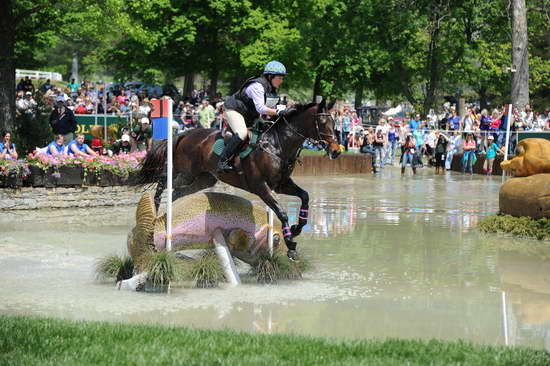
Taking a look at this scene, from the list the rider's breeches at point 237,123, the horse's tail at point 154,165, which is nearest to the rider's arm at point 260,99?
the rider's breeches at point 237,123

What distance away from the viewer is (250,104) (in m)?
12.8

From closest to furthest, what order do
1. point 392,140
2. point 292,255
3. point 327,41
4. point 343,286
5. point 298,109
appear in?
point 343,286
point 292,255
point 298,109
point 392,140
point 327,41

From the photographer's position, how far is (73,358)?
24.7 feet

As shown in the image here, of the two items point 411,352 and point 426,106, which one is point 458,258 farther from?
point 426,106

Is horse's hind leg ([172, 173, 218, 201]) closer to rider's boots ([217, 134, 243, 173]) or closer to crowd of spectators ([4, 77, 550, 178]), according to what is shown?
rider's boots ([217, 134, 243, 173])

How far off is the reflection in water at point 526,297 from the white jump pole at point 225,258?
11.1 feet

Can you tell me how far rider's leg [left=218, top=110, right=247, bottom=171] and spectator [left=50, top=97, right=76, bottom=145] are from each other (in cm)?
1345

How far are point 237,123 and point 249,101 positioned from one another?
35 cm

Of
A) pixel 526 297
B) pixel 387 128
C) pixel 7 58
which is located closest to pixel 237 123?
pixel 526 297

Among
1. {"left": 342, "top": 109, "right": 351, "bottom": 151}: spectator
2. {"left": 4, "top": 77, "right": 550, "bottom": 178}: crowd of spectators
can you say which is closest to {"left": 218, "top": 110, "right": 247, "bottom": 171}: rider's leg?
{"left": 4, "top": 77, "right": 550, "bottom": 178}: crowd of spectators

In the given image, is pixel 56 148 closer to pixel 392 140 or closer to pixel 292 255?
pixel 292 255

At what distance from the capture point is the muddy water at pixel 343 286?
31.1 ft

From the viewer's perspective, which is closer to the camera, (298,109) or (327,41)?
(298,109)

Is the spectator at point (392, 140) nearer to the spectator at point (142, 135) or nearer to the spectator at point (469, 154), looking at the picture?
the spectator at point (469, 154)
